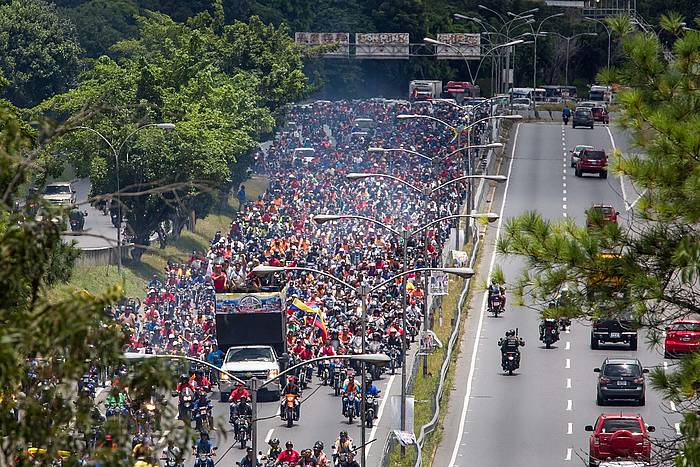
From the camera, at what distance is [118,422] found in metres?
13.6

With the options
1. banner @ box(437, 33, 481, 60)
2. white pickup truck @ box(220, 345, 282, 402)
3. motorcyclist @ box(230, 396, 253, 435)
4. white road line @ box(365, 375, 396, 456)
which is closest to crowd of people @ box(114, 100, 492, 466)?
white pickup truck @ box(220, 345, 282, 402)

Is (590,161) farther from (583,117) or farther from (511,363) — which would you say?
(511,363)

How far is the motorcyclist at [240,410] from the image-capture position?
42406mm

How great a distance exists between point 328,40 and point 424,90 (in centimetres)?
852

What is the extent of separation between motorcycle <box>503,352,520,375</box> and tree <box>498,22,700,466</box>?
1276 inches

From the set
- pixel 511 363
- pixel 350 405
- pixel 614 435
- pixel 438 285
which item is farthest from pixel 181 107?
pixel 614 435

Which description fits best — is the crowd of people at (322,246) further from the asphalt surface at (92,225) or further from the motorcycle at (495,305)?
the asphalt surface at (92,225)

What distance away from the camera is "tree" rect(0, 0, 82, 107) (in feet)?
303

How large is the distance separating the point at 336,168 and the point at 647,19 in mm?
73230

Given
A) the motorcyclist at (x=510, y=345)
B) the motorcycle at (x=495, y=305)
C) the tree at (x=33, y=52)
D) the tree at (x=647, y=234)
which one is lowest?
the motorcycle at (x=495, y=305)

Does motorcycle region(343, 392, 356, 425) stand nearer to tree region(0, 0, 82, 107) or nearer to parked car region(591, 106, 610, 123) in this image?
tree region(0, 0, 82, 107)

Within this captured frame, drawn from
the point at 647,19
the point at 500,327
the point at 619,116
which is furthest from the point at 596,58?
the point at 619,116

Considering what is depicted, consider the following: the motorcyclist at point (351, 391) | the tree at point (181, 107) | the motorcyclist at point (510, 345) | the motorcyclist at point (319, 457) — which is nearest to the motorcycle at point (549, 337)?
the motorcyclist at point (510, 345)

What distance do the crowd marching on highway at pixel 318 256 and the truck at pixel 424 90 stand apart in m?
28.5
